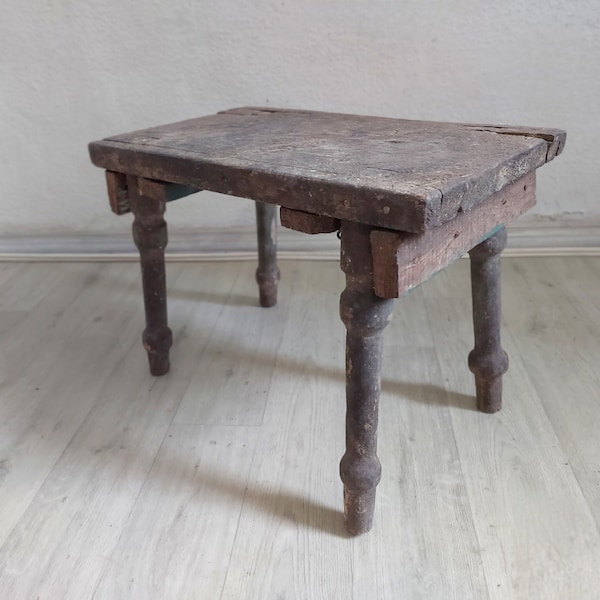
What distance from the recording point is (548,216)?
73.2 inches

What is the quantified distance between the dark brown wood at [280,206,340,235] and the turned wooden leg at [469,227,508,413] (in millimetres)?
317

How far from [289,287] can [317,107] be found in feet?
1.63

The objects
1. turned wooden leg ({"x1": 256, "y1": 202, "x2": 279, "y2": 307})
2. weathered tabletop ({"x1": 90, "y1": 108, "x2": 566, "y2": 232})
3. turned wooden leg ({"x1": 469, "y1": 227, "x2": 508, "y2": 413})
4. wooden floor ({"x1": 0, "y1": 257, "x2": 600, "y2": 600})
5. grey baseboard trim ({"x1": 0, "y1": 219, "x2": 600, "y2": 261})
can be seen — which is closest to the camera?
weathered tabletop ({"x1": 90, "y1": 108, "x2": 566, "y2": 232})

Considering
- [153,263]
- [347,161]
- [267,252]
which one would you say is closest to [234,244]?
[267,252]

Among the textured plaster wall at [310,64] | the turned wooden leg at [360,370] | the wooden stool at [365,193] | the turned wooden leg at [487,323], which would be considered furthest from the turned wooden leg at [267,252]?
the turned wooden leg at [360,370]

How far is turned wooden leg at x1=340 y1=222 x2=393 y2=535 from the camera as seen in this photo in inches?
31.7

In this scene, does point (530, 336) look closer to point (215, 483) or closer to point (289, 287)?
point (289, 287)

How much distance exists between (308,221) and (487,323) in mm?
438

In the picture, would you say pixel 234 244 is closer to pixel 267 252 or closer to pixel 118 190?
pixel 267 252

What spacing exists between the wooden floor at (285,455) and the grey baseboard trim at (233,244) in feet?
0.67

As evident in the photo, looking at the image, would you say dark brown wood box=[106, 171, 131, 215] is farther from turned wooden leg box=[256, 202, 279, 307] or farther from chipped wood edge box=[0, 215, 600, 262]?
chipped wood edge box=[0, 215, 600, 262]

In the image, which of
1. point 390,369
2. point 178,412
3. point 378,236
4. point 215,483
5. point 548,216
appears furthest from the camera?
point 548,216

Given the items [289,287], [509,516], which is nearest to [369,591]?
[509,516]

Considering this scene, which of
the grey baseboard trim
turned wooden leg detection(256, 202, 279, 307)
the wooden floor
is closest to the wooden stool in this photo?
the wooden floor
